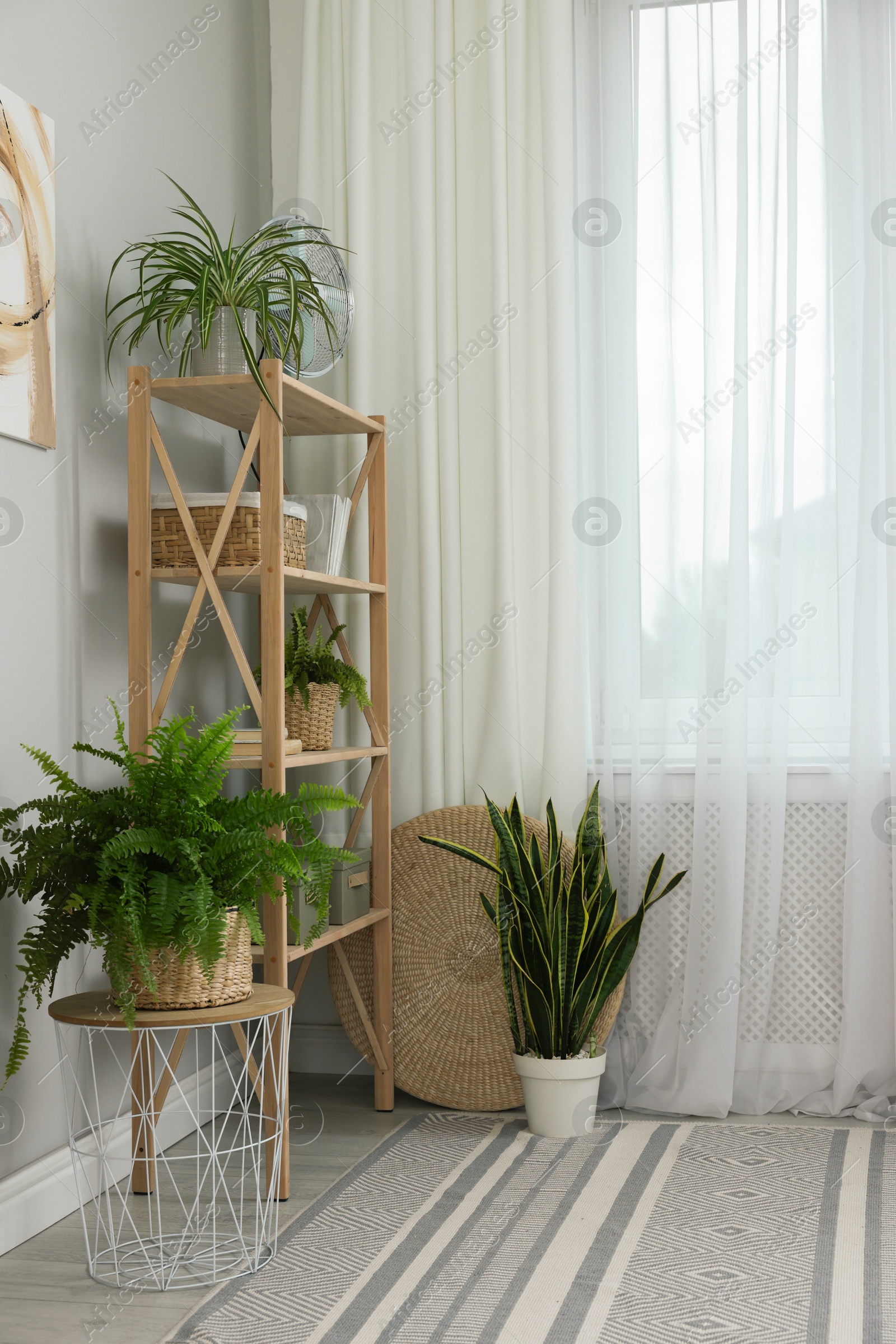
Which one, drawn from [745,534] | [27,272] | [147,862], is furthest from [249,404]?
[745,534]

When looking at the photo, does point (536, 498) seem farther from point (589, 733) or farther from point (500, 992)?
point (500, 992)

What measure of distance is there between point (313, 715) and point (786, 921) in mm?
1183

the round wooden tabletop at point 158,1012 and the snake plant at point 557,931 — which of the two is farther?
the snake plant at point 557,931

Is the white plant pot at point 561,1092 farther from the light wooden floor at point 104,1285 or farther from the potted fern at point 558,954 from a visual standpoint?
the light wooden floor at point 104,1285

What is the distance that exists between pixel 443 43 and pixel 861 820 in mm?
2114

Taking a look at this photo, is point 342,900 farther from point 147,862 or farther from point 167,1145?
point 147,862

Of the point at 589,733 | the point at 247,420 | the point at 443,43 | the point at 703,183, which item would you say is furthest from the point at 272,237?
the point at 589,733

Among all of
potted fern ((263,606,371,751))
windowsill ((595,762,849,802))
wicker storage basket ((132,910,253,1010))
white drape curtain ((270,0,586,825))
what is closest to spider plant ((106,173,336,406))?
white drape curtain ((270,0,586,825))

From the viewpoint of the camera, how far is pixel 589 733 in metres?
2.86

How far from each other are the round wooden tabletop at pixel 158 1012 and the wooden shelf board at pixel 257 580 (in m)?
0.78

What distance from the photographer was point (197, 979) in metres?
1.83

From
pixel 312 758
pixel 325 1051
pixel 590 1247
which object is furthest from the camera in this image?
pixel 325 1051

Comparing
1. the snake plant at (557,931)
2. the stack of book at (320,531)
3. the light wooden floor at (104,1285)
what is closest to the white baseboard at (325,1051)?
the light wooden floor at (104,1285)

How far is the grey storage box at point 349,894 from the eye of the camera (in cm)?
257
